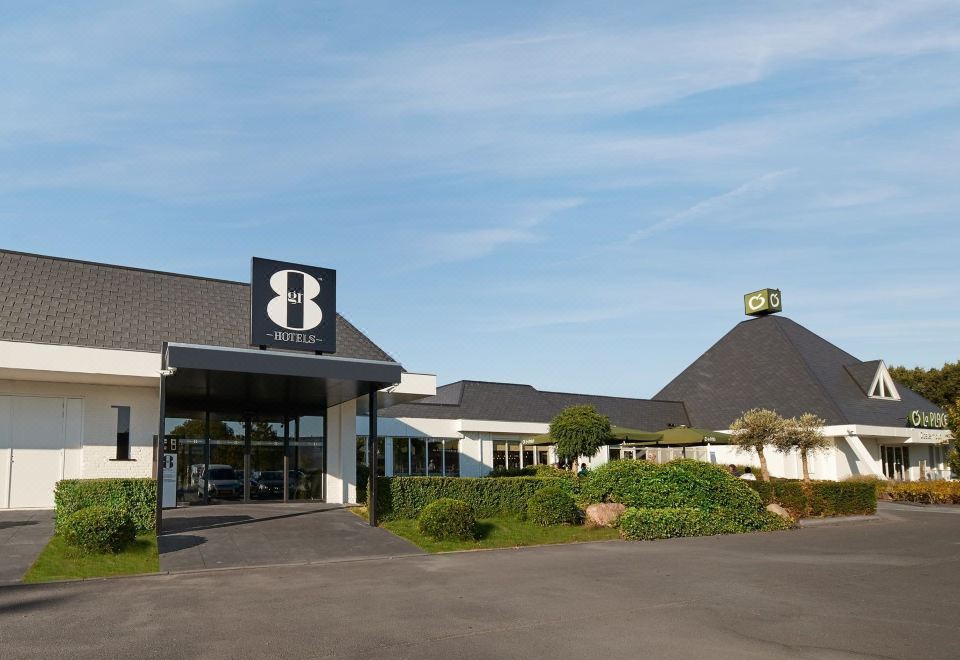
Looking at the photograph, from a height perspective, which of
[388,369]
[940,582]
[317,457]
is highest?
[388,369]

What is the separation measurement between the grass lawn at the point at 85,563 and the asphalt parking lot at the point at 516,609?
55 centimetres

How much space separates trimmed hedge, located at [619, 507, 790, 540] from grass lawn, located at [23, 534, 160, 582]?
10.5 metres

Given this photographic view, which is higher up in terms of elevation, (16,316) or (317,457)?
(16,316)

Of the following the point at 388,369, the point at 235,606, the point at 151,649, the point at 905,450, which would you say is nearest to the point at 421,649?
the point at 151,649

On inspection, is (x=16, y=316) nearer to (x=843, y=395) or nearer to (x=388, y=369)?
(x=388, y=369)

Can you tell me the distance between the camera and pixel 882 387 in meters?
41.6

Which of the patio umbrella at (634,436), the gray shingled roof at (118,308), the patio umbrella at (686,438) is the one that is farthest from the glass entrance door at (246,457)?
the patio umbrella at (686,438)

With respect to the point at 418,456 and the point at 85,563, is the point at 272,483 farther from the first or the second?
the point at 418,456

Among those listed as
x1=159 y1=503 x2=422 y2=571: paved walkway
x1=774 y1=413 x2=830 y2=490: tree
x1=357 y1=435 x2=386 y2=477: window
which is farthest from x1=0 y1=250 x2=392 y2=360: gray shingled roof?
x1=774 y1=413 x2=830 y2=490: tree

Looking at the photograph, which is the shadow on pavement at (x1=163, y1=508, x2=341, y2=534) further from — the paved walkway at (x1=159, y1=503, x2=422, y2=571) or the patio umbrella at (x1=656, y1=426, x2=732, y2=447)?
the patio umbrella at (x1=656, y1=426, x2=732, y2=447)

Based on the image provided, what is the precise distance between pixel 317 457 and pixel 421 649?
1647 cm

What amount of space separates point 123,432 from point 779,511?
17980 mm

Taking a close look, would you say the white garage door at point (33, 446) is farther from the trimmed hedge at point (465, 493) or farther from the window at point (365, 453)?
the window at point (365, 453)

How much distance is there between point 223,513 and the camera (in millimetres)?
19562
